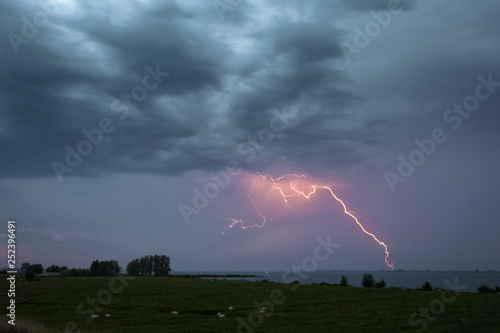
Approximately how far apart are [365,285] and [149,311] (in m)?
43.7

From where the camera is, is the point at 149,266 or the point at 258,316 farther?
the point at 149,266

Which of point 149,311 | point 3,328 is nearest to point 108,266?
point 149,311

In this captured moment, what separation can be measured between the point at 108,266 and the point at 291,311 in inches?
6267

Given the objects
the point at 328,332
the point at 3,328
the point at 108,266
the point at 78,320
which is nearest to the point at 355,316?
the point at 328,332

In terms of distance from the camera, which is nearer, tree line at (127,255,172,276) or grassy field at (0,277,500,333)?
grassy field at (0,277,500,333)

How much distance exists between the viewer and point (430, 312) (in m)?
28.7

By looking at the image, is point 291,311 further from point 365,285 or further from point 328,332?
point 365,285

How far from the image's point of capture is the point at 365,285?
211 feet

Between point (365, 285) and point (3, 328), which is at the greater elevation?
point (3, 328)

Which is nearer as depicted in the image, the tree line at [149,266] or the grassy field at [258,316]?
the grassy field at [258,316]

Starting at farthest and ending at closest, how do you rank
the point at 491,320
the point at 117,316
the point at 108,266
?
the point at 108,266
the point at 117,316
the point at 491,320

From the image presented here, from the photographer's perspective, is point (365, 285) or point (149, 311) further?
point (365, 285)

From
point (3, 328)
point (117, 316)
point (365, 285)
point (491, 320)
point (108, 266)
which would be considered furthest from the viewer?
point (108, 266)

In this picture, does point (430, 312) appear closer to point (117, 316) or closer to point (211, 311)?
point (211, 311)
